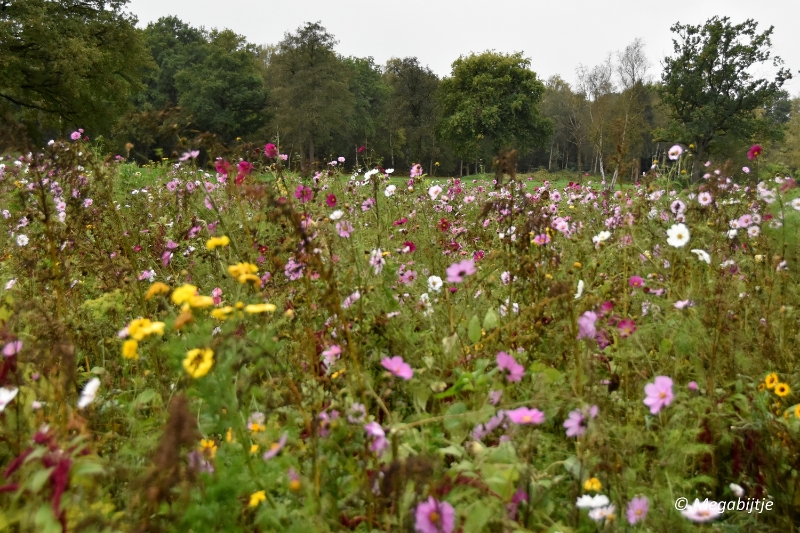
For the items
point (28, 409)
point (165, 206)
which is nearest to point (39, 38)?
point (165, 206)

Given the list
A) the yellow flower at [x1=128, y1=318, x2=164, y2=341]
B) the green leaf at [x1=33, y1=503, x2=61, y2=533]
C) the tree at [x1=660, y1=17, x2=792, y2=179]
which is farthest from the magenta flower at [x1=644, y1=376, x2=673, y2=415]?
the tree at [x1=660, y1=17, x2=792, y2=179]

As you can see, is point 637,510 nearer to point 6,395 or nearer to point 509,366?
point 509,366

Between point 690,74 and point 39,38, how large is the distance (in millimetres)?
32273

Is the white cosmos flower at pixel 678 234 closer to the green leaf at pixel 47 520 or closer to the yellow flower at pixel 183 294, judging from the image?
the yellow flower at pixel 183 294

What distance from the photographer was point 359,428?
4.02 feet

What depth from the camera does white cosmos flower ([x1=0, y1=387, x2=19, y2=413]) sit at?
1.14 meters

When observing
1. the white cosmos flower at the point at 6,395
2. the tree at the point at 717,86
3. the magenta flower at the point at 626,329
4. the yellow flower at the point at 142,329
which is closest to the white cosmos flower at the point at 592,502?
the magenta flower at the point at 626,329

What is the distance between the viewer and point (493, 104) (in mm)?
37312

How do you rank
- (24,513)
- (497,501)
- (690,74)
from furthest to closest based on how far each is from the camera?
1. (690,74)
2. (497,501)
3. (24,513)

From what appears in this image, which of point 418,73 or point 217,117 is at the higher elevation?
point 418,73

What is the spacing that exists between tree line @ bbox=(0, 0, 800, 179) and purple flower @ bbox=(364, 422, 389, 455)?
66.8ft

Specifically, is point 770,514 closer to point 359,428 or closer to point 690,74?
point 359,428

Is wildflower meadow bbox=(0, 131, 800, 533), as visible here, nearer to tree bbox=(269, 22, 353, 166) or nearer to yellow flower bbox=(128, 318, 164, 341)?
yellow flower bbox=(128, 318, 164, 341)

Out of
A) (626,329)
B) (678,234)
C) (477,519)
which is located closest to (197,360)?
(477,519)
